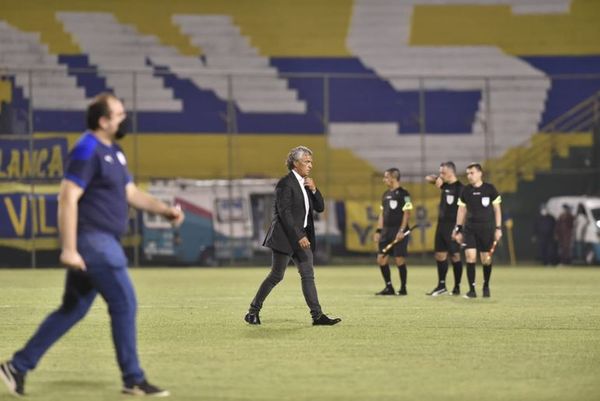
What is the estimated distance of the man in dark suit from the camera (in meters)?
13.4

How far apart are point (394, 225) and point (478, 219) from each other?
1548mm

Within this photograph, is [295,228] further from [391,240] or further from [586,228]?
[586,228]

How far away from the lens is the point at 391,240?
64.9ft

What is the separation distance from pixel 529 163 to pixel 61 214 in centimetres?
2874

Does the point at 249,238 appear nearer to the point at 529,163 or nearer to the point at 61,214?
the point at 529,163

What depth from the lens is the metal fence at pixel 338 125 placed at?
33562 mm

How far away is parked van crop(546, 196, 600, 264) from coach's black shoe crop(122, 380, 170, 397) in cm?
2521

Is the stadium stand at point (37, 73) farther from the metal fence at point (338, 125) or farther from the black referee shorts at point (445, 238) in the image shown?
the black referee shorts at point (445, 238)

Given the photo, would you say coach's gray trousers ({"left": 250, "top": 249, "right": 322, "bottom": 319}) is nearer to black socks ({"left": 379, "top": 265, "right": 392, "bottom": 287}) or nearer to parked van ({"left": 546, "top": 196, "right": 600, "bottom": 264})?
black socks ({"left": 379, "top": 265, "right": 392, "bottom": 287})

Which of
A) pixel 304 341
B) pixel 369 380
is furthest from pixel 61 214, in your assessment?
pixel 304 341

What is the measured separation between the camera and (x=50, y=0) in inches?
1428

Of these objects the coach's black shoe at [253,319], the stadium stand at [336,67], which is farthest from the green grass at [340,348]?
the stadium stand at [336,67]

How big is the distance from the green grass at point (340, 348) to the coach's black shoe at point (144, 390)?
12 cm

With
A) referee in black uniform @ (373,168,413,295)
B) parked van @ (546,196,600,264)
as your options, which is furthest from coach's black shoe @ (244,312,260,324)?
parked van @ (546,196,600,264)
